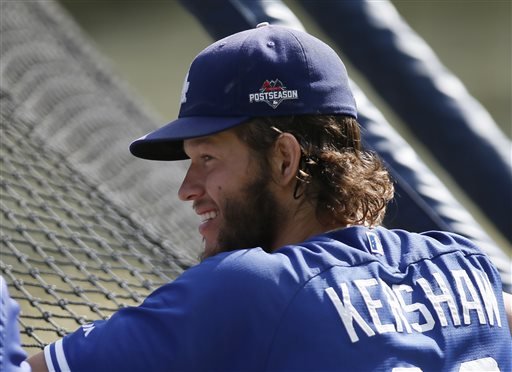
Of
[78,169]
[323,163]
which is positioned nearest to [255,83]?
[323,163]

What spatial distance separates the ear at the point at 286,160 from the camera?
4.48ft

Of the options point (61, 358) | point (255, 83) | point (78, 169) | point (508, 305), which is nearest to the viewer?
point (61, 358)

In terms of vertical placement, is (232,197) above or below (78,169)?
above

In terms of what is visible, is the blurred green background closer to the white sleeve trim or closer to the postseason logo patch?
the postseason logo patch

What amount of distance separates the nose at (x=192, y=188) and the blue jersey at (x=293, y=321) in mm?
180

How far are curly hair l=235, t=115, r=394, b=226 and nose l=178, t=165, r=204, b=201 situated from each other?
0.28ft

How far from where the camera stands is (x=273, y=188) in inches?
54.1

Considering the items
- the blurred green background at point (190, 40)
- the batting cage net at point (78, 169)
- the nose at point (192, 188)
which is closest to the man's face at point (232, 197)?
the nose at point (192, 188)

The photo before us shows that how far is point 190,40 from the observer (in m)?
9.84

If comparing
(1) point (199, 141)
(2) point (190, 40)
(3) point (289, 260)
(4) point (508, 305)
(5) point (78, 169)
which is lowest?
(2) point (190, 40)

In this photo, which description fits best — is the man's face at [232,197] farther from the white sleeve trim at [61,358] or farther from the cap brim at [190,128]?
the white sleeve trim at [61,358]

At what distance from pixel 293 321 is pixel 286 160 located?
0.28 m

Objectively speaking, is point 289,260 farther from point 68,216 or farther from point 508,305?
point 68,216

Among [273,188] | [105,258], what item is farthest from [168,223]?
[273,188]
